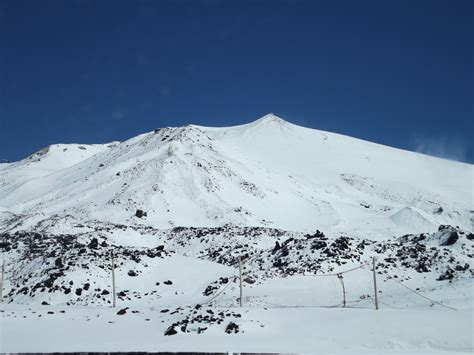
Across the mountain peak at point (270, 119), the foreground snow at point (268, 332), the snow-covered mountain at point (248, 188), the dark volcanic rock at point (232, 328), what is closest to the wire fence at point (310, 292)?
the foreground snow at point (268, 332)

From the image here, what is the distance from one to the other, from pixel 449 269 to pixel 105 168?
2094 inches

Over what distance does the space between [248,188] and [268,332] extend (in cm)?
Result: 4662

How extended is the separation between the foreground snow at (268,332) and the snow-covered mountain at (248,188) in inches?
1221

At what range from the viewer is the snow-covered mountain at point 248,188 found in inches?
2147

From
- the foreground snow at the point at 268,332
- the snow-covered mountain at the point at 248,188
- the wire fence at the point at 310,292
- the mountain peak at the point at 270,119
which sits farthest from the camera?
the mountain peak at the point at 270,119

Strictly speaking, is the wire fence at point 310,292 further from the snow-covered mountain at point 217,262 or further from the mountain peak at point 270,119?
the mountain peak at point 270,119

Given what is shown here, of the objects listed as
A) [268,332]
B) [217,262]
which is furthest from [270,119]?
[268,332]

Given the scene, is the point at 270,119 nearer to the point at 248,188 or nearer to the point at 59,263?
the point at 248,188

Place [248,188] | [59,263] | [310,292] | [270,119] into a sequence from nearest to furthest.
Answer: [310,292], [59,263], [248,188], [270,119]

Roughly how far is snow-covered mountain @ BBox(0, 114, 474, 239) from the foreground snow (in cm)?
3100

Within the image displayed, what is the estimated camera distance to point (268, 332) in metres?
17.1

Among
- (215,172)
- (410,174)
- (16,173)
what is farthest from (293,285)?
(16,173)

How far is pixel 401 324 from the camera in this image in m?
16.5

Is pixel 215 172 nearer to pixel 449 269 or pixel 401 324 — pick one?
pixel 449 269
